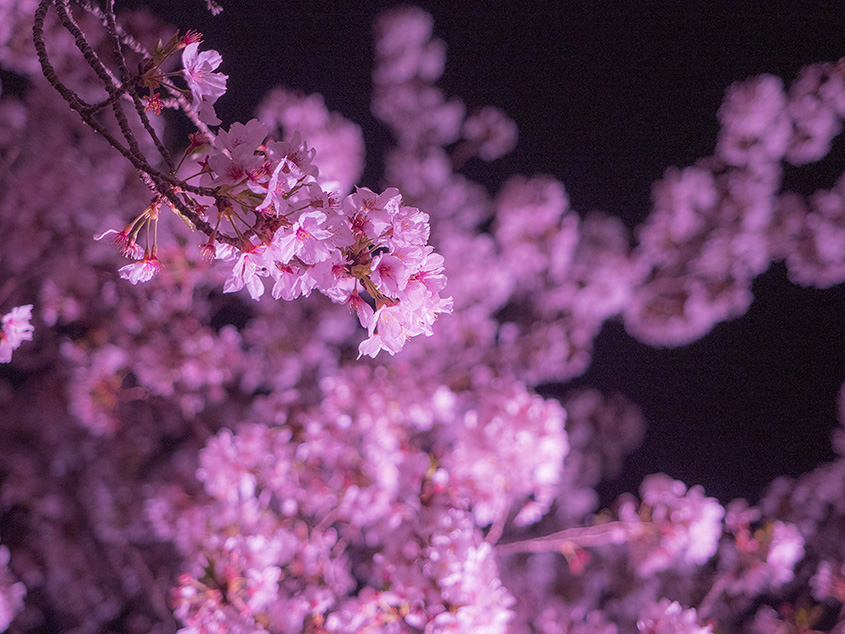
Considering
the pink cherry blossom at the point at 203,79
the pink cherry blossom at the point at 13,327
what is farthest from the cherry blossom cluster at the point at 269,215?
the pink cherry blossom at the point at 13,327

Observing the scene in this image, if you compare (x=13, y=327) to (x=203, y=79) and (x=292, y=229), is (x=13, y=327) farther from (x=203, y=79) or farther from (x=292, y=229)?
(x=292, y=229)

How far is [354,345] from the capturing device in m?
5.45

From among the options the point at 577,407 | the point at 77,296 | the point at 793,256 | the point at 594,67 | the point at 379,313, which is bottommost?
the point at 379,313

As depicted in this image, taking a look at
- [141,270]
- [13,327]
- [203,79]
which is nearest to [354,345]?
[13,327]

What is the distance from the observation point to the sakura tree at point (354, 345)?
1197mm

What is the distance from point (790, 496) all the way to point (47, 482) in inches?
358

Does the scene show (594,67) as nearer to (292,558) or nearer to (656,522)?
(656,522)

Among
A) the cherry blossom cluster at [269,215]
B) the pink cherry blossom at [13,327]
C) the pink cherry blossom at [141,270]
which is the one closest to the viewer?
the cherry blossom cluster at [269,215]

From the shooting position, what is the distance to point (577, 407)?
679 centimetres

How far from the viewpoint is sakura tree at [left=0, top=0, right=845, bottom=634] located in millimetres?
1197

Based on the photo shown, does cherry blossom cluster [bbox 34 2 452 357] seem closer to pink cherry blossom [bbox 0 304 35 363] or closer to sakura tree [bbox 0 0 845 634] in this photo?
sakura tree [bbox 0 0 845 634]

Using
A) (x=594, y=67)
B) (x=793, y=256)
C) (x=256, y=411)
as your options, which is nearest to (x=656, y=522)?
(x=256, y=411)

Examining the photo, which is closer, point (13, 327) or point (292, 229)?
point (292, 229)

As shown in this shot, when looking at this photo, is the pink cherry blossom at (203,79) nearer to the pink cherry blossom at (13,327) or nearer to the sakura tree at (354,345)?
the sakura tree at (354,345)
